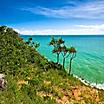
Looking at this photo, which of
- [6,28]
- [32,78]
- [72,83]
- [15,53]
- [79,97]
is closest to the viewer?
[79,97]

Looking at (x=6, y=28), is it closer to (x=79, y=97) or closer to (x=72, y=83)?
(x=72, y=83)

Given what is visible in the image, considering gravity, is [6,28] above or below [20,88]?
above


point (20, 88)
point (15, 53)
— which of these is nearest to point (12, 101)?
point (20, 88)

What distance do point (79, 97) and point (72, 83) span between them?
8110 mm

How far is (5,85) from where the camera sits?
3416cm

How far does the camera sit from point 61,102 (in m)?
36.9

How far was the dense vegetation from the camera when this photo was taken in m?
34.2

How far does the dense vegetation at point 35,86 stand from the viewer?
1345 inches

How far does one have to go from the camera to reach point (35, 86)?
131 ft

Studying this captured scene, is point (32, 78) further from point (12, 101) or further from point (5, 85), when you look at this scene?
point (12, 101)

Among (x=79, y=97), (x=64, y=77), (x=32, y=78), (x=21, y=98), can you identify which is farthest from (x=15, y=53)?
(x=21, y=98)

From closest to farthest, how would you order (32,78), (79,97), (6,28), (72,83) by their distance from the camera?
(79,97) < (32,78) < (72,83) < (6,28)

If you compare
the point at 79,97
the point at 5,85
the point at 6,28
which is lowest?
the point at 79,97

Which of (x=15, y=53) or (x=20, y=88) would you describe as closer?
(x=20, y=88)
